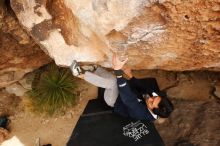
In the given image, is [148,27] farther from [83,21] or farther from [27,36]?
[27,36]

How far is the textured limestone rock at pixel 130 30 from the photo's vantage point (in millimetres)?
4191

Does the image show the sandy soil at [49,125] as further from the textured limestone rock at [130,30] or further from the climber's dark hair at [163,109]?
the climber's dark hair at [163,109]

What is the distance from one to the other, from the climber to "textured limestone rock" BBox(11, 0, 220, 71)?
20cm

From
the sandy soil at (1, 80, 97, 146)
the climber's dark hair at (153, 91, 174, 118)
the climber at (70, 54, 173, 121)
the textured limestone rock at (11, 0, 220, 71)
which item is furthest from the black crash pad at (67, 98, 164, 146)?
the textured limestone rock at (11, 0, 220, 71)

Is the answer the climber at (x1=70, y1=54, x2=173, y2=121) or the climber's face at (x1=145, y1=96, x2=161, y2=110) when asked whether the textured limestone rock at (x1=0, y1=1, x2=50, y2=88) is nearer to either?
the climber at (x1=70, y1=54, x2=173, y2=121)

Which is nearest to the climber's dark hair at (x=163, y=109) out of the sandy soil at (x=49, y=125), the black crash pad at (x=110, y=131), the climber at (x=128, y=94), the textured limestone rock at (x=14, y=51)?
the climber at (x=128, y=94)

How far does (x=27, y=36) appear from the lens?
223 inches

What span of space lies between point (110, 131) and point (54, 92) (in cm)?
135

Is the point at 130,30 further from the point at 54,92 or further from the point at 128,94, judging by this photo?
the point at 54,92

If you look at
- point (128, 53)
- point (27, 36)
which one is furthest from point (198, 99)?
point (27, 36)

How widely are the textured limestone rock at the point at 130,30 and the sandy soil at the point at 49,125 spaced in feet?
4.23

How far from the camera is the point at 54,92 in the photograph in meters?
6.43

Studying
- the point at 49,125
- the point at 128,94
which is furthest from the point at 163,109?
the point at 49,125

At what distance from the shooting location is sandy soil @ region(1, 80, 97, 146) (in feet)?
20.8
